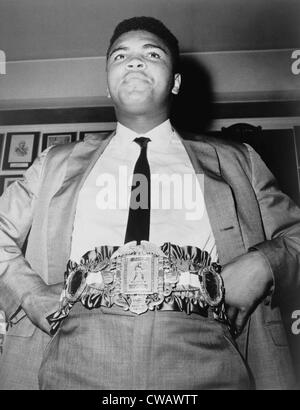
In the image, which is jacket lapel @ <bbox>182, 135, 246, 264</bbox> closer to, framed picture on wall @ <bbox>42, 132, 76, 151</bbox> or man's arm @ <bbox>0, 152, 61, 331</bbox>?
man's arm @ <bbox>0, 152, 61, 331</bbox>

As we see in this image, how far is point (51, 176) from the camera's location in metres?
1.02

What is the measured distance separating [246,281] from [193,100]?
49.6 inches

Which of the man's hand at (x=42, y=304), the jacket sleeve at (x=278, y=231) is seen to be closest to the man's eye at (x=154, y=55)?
the jacket sleeve at (x=278, y=231)

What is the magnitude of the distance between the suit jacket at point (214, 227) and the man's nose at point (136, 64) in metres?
0.18

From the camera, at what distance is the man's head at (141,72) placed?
3.48 feet

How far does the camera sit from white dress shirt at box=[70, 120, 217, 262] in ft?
2.86

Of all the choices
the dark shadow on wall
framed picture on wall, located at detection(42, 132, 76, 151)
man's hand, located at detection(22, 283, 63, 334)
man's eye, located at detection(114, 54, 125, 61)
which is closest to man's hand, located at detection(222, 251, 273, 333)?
man's hand, located at detection(22, 283, 63, 334)

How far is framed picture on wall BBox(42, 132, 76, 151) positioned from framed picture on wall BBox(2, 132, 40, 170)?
4 centimetres

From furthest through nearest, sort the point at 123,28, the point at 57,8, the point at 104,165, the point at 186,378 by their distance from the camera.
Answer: the point at 57,8, the point at 123,28, the point at 104,165, the point at 186,378

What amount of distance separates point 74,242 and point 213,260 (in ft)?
0.92

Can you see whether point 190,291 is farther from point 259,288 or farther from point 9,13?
point 9,13

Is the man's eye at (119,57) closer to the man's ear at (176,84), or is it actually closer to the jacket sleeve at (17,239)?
the man's ear at (176,84)

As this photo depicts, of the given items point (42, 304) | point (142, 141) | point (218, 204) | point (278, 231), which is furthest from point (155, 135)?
point (42, 304)
